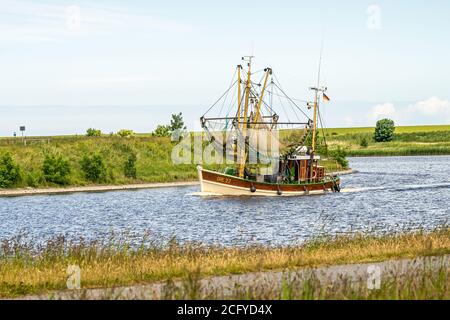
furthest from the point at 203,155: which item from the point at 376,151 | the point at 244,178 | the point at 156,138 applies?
the point at 376,151

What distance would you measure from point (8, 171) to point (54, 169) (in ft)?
16.6

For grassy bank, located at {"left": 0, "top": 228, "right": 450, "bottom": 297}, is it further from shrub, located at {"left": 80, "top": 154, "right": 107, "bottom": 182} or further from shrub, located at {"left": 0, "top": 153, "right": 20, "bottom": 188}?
shrub, located at {"left": 80, "top": 154, "right": 107, "bottom": 182}

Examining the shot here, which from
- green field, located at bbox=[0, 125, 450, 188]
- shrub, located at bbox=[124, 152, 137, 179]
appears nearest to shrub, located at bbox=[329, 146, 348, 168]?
green field, located at bbox=[0, 125, 450, 188]

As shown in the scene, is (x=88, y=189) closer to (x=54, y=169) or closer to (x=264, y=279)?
(x=54, y=169)

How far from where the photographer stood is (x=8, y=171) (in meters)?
78.3

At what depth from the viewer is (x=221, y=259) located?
21.3 m

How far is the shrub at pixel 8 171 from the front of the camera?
77.1 meters

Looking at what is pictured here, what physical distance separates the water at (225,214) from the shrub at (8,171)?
6003 millimetres

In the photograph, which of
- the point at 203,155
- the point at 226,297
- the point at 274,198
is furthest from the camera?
the point at 203,155

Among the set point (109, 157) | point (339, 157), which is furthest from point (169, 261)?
point (339, 157)

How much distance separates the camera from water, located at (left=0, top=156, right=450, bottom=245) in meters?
43.4

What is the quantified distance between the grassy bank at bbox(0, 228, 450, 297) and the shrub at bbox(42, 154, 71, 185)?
187ft
